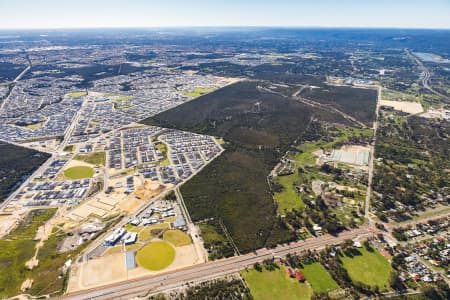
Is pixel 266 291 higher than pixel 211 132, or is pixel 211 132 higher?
pixel 211 132

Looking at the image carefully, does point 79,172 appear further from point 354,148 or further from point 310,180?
point 354,148

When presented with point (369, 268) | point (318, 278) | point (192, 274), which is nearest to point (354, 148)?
point (369, 268)

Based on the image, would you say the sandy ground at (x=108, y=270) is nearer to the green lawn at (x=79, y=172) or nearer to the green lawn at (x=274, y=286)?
the green lawn at (x=274, y=286)

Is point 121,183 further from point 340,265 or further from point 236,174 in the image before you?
point 340,265

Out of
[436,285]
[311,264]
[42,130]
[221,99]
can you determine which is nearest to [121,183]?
[311,264]

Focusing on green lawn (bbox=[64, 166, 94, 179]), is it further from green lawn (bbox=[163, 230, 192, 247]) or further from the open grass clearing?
green lawn (bbox=[163, 230, 192, 247])

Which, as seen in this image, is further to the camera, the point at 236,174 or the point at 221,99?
the point at 221,99

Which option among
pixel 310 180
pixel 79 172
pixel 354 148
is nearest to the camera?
pixel 310 180
